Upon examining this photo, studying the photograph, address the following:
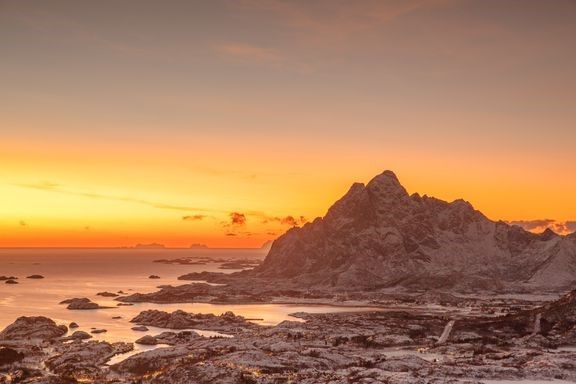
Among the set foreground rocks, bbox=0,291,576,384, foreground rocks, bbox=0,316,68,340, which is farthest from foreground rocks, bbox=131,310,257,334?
foreground rocks, bbox=0,316,68,340

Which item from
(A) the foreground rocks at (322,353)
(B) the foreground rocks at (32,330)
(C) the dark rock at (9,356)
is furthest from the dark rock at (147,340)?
(C) the dark rock at (9,356)

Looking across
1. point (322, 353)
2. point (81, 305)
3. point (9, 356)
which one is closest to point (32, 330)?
point (9, 356)

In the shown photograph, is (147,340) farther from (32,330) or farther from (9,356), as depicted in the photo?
(32,330)

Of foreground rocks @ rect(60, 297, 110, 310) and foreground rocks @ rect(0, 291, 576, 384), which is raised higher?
foreground rocks @ rect(0, 291, 576, 384)

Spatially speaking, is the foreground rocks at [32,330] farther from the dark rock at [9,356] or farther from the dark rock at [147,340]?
the dark rock at [147,340]

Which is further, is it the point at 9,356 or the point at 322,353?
the point at 9,356

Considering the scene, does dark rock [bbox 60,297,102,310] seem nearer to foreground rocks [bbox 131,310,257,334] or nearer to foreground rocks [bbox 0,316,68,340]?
foreground rocks [bbox 131,310,257,334]

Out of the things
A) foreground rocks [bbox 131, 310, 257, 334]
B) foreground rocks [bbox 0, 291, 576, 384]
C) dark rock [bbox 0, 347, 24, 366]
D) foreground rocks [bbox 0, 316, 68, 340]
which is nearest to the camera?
foreground rocks [bbox 0, 291, 576, 384]

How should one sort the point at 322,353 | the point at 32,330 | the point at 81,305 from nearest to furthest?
the point at 322,353 < the point at 32,330 < the point at 81,305

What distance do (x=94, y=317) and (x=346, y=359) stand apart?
9452 centimetres

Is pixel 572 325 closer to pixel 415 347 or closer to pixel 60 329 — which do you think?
pixel 415 347

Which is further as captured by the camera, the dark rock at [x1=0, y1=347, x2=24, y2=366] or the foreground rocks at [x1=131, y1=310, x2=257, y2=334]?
the foreground rocks at [x1=131, y1=310, x2=257, y2=334]

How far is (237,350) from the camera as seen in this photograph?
101375mm

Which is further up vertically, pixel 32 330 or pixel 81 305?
pixel 32 330
